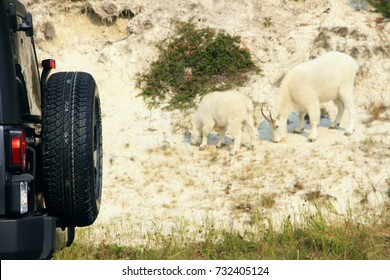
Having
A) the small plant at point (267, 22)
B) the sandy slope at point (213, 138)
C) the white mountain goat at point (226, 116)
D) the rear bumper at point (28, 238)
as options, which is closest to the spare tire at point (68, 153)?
the rear bumper at point (28, 238)

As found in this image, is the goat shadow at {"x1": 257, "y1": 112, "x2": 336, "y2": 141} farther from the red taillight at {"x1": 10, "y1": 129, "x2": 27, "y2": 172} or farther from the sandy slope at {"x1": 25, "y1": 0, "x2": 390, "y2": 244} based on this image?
the red taillight at {"x1": 10, "y1": 129, "x2": 27, "y2": 172}

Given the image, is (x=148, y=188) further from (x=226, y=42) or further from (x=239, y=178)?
(x=226, y=42)

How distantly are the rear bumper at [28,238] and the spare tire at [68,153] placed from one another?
27 centimetres

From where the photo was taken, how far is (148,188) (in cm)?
1272

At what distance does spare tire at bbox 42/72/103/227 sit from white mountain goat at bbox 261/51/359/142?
10302 millimetres

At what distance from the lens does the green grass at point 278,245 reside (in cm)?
689

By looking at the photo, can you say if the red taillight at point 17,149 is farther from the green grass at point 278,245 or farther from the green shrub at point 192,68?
the green shrub at point 192,68

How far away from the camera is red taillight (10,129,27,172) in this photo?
13.0 ft

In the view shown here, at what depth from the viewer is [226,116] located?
47.5 ft

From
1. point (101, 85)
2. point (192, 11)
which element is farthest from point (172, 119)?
point (192, 11)

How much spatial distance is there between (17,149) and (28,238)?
1.71 feet

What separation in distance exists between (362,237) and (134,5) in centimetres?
1435

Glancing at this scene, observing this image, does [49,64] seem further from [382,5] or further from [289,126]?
[382,5]

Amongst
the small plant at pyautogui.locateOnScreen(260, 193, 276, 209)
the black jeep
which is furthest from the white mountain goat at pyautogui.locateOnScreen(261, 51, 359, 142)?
the black jeep
